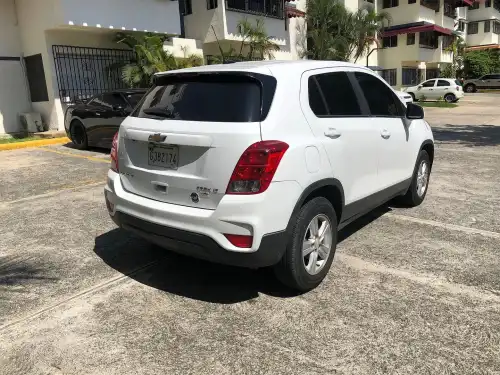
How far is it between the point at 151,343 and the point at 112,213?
50.7 inches

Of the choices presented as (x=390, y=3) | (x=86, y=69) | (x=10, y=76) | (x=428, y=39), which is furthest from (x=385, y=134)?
(x=428, y=39)

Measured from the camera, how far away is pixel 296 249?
3.09m

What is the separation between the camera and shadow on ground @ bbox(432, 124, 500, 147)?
10.8 meters

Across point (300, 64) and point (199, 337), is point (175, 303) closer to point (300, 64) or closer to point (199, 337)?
point (199, 337)

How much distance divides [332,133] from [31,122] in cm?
1216

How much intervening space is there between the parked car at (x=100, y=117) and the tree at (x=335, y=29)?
15500 mm

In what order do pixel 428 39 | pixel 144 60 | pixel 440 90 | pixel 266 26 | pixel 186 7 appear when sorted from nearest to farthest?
pixel 144 60, pixel 186 7, pixel 266 26, pixel 440 90, pixel 428 39

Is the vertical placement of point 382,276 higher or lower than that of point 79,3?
lower

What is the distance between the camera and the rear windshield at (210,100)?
3.00 meters

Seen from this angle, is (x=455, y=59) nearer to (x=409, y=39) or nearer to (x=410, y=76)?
(x=410, y=76)

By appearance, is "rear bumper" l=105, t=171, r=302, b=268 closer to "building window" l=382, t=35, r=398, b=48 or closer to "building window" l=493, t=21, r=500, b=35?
"building window" l=382, t=35, r=398, b=48

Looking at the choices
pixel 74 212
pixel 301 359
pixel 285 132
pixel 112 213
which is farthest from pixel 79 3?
pixel 301 359

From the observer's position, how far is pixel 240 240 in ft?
9.43

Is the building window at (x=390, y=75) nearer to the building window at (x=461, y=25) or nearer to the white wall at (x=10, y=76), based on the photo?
the building window at (x=461, y=25)
